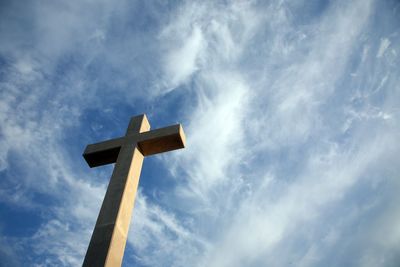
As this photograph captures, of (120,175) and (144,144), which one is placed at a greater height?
(144,144)

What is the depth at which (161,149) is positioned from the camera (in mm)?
6090

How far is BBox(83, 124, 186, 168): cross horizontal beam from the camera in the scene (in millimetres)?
5879

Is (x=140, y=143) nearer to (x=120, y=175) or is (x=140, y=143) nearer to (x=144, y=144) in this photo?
(x=144, y=144)

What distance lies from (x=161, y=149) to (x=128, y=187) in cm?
139

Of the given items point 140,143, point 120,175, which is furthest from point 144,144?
point 120,175

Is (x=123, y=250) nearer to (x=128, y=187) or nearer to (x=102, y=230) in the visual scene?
(x=102, y=230)

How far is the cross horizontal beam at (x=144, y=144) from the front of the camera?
19.3ft

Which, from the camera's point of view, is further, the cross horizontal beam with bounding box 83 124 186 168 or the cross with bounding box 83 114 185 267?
the cross horizontal beam with bounding box 83 124 186 168

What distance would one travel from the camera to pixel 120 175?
5.07m

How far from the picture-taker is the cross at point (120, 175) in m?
3.94

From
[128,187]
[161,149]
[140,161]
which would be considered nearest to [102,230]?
[128,187]

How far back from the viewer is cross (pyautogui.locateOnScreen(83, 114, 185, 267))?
3.94m

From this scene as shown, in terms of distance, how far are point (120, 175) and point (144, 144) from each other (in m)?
1.00

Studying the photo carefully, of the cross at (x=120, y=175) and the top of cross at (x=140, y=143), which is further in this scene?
the top of cross at (x=140, y=143)
